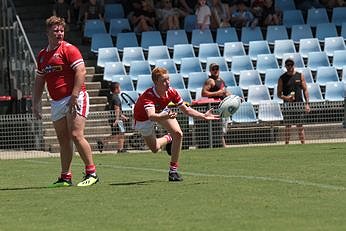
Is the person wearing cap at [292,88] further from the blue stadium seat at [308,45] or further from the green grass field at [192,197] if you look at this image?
the green grass field at [192,197]

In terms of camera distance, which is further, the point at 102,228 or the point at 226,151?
the point at 226,151

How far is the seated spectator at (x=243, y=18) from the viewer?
3145cm

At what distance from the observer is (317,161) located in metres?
18.4

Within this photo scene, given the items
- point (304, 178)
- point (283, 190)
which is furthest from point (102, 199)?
point (304, 178)

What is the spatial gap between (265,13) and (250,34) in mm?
1102

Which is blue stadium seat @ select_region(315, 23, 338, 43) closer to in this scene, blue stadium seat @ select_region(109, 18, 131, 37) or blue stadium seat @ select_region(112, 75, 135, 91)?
blue stadium seat @ select_region(109, 18, 131, 37)

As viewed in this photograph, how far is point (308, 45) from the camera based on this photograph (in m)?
30.5

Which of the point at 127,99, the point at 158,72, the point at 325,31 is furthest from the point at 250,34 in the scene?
the point at 158,72

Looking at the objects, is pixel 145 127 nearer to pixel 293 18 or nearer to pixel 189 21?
pixel 189 21

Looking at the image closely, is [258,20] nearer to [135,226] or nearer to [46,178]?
[46,178]

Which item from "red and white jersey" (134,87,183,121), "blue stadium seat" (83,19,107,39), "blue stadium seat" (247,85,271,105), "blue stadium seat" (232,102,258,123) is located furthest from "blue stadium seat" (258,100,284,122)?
"red and white jersey" (134,87,183,121)

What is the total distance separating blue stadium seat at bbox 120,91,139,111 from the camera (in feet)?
87.2

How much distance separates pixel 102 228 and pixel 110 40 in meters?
20.7

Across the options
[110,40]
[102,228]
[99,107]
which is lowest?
[102,228]
